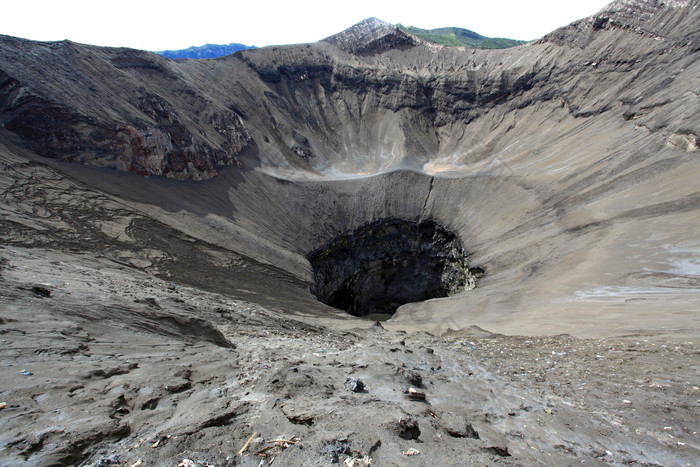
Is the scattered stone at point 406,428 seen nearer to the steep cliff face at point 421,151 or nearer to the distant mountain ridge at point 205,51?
the steep cliff face at point 421,151

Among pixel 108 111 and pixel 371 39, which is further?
pixel 371 39

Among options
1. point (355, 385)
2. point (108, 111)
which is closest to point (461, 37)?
point (108, 111)

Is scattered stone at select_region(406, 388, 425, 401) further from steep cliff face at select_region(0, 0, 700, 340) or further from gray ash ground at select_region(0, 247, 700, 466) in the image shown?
steep cliff face at select_region(0, 0, 700, 340)

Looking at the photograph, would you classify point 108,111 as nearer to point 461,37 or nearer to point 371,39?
point 371,39

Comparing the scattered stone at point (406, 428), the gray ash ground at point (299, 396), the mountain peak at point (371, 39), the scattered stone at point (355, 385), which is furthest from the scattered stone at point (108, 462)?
Answer: the mountain peak at point (371, 39)

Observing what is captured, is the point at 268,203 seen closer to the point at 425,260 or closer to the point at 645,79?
the point at 425,260

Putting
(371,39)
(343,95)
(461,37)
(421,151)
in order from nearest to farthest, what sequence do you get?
(421,151)
(343,95)
(371,39)
(461,37)

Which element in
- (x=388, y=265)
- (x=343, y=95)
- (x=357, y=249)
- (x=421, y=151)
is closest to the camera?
(x=357, y=249)

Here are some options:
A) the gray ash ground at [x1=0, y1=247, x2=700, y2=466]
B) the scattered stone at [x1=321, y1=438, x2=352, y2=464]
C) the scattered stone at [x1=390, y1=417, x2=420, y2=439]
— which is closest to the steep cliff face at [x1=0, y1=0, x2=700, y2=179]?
the gray ash ground at [x1=0, y1=247, x2=700, y2=466]
